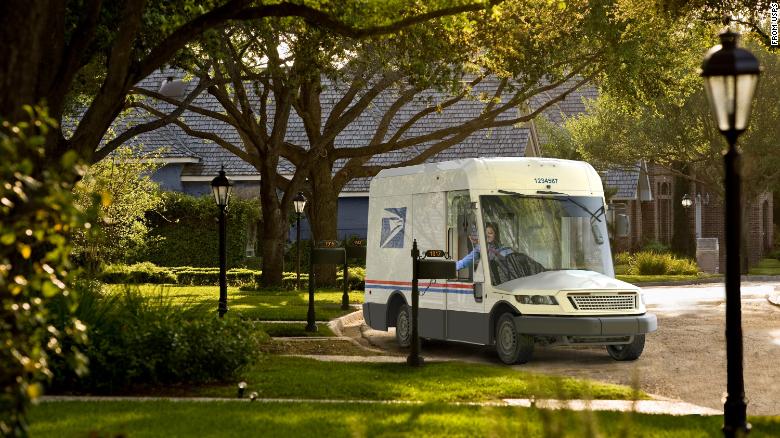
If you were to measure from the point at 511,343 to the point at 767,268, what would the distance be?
138 feet

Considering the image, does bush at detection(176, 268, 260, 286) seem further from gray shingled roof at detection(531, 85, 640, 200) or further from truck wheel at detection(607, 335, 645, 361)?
gray shingled roof at detection(531, 85, 640, 200)

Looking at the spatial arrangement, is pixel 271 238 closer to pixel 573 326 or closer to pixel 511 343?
pixel 511 343

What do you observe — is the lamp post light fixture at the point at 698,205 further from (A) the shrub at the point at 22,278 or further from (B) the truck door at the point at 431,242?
(A) the shrub at the point at 22,278

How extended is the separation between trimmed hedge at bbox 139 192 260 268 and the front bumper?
25.1 m

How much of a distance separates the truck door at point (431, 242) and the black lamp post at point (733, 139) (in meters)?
8.92

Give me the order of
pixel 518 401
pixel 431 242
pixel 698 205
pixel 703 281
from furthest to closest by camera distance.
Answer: pixel 698 205 → pixel 703 281 → pixel 431 242 → pixel 518 401

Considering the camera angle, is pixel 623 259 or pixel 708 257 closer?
pixel 708 257

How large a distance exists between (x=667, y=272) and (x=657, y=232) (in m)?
15.9

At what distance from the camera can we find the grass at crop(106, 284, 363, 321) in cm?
2400

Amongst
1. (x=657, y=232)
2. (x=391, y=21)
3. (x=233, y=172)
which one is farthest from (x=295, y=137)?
(x=391, y=21)

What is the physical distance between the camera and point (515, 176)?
18.1 meters

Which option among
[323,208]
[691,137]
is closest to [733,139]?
[323,208]

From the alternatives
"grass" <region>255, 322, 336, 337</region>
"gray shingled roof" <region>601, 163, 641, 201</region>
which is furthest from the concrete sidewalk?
"gray shingled roof" <region>601, 163, 641, 201</region>

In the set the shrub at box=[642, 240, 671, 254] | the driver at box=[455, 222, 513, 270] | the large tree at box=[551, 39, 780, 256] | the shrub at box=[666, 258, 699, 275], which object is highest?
the large tree at box=[551, 39, 780, 256]
